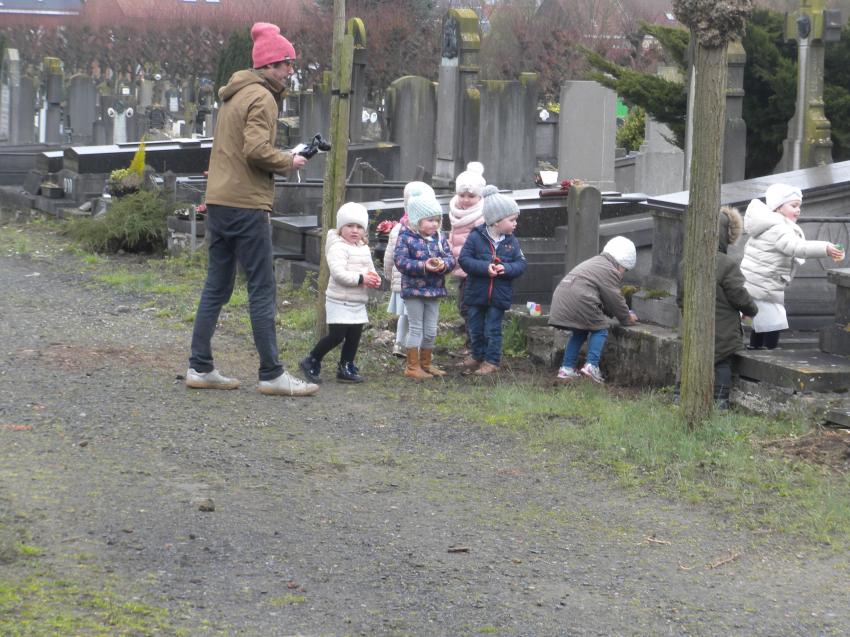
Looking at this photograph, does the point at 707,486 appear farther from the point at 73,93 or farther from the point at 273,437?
the point at 73,93

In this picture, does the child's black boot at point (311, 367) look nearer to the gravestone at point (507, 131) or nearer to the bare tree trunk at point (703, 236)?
the bare tree trunk at point (703, 236)

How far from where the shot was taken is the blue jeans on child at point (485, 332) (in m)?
8.80

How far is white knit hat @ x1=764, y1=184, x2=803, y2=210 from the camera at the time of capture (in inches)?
321

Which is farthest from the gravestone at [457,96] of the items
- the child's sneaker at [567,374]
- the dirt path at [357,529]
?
the dirt path at [357,529]

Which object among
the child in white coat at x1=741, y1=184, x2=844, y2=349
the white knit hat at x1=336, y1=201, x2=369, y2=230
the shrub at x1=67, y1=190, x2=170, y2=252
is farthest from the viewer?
the shrub at x1=67, y1=190, x2=170, y2=252

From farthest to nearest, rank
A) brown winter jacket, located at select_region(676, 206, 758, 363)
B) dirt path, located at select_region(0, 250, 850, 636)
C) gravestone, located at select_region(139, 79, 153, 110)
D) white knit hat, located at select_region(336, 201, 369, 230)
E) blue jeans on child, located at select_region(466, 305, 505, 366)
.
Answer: gravestone, located at select_region(139, 79, 153, 110)
blue jeans on child, located at select_region(466, 305, 505, 366)
white knit hat, located at select_region(336, 201, 369, 230)
brown winter jacket, located at select_region(676, 206, 758, 363)
dirt path, located at select_region(0, 250, 850, 636)

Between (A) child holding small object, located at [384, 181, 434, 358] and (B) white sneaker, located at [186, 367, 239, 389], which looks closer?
(B) white sneaker, located at [186, 367, 239, 389]

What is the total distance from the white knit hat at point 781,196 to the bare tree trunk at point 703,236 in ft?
Answer: 4.93

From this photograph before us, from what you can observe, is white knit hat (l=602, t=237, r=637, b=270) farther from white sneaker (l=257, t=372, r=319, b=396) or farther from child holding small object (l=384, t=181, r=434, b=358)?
white sneaker (l=257, t=372, r=319, b=396)

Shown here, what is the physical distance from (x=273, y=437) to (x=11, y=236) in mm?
10886

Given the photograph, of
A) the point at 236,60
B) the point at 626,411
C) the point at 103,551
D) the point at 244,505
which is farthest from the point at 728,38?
the point at 236,60

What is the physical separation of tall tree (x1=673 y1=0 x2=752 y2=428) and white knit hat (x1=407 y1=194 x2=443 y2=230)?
6.89 ft

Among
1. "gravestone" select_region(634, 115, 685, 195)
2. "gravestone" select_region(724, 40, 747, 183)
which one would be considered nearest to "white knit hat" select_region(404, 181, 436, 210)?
"gravestone" select_region(724, 40, 747, 183)

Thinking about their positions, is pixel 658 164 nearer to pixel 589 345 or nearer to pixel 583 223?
pixel 583 223
